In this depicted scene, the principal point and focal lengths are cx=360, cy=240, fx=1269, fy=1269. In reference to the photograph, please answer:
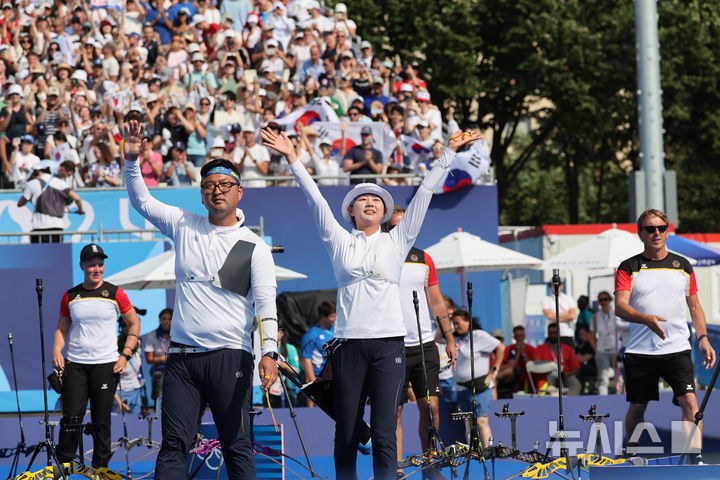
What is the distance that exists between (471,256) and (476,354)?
12.1ft

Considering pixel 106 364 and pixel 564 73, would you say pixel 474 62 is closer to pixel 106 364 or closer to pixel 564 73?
pixel 564 73

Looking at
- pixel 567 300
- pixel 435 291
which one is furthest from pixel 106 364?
pixel 567 300

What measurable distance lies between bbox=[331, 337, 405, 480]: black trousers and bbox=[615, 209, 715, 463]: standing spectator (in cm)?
248

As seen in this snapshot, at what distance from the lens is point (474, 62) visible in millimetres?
31625

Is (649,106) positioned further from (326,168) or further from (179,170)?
(179,170)

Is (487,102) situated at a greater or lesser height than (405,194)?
greater

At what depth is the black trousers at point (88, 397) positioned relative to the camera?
10312 mm

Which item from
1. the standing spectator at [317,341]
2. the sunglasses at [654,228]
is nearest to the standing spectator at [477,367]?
the standing spectator at [317,341]

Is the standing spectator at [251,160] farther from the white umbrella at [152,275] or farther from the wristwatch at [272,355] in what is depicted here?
the wristwatch at [272,355]

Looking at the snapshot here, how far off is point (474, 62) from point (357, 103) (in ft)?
43.5

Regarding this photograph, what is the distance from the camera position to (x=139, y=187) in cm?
716

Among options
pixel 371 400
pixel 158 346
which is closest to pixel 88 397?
pixel 371 400

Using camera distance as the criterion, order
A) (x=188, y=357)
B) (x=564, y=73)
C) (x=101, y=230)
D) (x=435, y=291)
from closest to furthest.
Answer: (x=188, y=357) < (x=435, y=291) < (x=101, y=230) < (x=564, y=73)

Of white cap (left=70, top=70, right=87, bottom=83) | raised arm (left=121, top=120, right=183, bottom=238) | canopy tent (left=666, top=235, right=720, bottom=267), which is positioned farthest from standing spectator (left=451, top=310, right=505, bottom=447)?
white cap (left=70, top=70, right=87, bottom=83)
